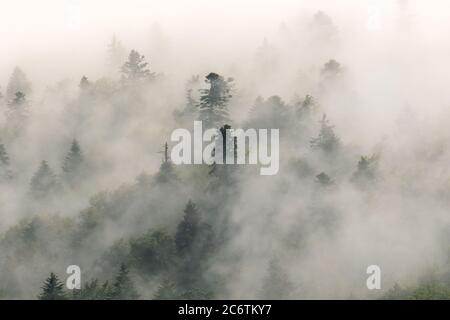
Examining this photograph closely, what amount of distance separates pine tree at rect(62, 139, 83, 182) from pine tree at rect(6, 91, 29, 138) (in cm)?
1757

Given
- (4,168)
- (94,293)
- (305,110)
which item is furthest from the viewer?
(4,168)

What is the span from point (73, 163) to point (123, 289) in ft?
90.2

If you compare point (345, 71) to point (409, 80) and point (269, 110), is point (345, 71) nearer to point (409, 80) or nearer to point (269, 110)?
point (409, 80)

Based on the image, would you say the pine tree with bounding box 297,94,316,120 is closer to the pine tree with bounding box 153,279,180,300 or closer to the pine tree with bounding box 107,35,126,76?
the pine tree with bounding box 153,279,180,300

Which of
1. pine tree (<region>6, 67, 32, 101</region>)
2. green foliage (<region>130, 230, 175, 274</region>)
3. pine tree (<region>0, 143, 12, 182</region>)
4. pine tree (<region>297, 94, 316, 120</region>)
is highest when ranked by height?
pine tree (<region>6, 67, 32, 101</region>)

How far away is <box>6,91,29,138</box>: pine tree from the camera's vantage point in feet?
330

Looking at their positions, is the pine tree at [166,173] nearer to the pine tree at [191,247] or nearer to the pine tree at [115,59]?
the pine tree at [191,247]

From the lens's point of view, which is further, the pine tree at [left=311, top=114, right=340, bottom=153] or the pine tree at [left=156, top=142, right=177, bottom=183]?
the pine tree at [left=156, top=142, right=177, bottom=183]

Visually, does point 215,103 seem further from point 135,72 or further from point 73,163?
point 135,72

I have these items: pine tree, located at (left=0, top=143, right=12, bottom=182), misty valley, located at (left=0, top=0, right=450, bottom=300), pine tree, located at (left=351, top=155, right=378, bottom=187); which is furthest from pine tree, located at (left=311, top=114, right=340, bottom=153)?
pine tree, located at (left=0, top=143, right=12, bottom=182)

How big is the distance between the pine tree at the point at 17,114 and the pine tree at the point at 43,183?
1888 cm

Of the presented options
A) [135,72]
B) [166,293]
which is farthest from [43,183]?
[135,72]

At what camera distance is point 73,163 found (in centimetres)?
8569

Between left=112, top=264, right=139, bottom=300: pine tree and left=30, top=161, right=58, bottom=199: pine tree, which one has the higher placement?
left=30, top=161, right=58, bottom=199: pine tree
